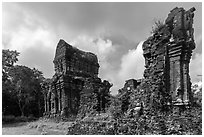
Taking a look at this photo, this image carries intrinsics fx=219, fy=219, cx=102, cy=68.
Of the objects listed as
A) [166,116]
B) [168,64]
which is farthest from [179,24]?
[166,116]

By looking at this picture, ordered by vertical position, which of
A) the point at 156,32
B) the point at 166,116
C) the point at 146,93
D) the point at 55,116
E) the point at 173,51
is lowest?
the point at 55,116

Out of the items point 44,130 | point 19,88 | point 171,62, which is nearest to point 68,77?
point 44,130

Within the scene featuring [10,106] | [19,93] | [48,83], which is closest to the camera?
[48,83]

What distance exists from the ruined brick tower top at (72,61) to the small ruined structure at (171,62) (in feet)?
38.2

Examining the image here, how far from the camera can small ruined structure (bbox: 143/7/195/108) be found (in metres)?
7.63

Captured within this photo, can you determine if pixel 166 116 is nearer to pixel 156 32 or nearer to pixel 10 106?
pixel 156 32

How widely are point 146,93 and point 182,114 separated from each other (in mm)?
1435

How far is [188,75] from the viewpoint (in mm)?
7836

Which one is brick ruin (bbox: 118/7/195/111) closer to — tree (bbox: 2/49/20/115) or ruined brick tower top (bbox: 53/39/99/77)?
ruined brick tower top (bbox: 53/39/99/77)

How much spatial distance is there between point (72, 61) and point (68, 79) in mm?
2629

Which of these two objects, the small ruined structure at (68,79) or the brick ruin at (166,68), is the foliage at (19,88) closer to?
the small ruined structure at (68,79)

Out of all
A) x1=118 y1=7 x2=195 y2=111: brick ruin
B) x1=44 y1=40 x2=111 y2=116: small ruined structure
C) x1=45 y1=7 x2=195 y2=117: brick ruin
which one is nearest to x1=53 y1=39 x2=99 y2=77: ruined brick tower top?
x1=44 y1=40 x2=111 y2=116: small ruined structure

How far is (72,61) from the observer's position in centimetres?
1961

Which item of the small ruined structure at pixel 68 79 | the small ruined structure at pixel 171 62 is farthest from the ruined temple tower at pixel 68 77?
the small ruined structure at pixel 171 62
